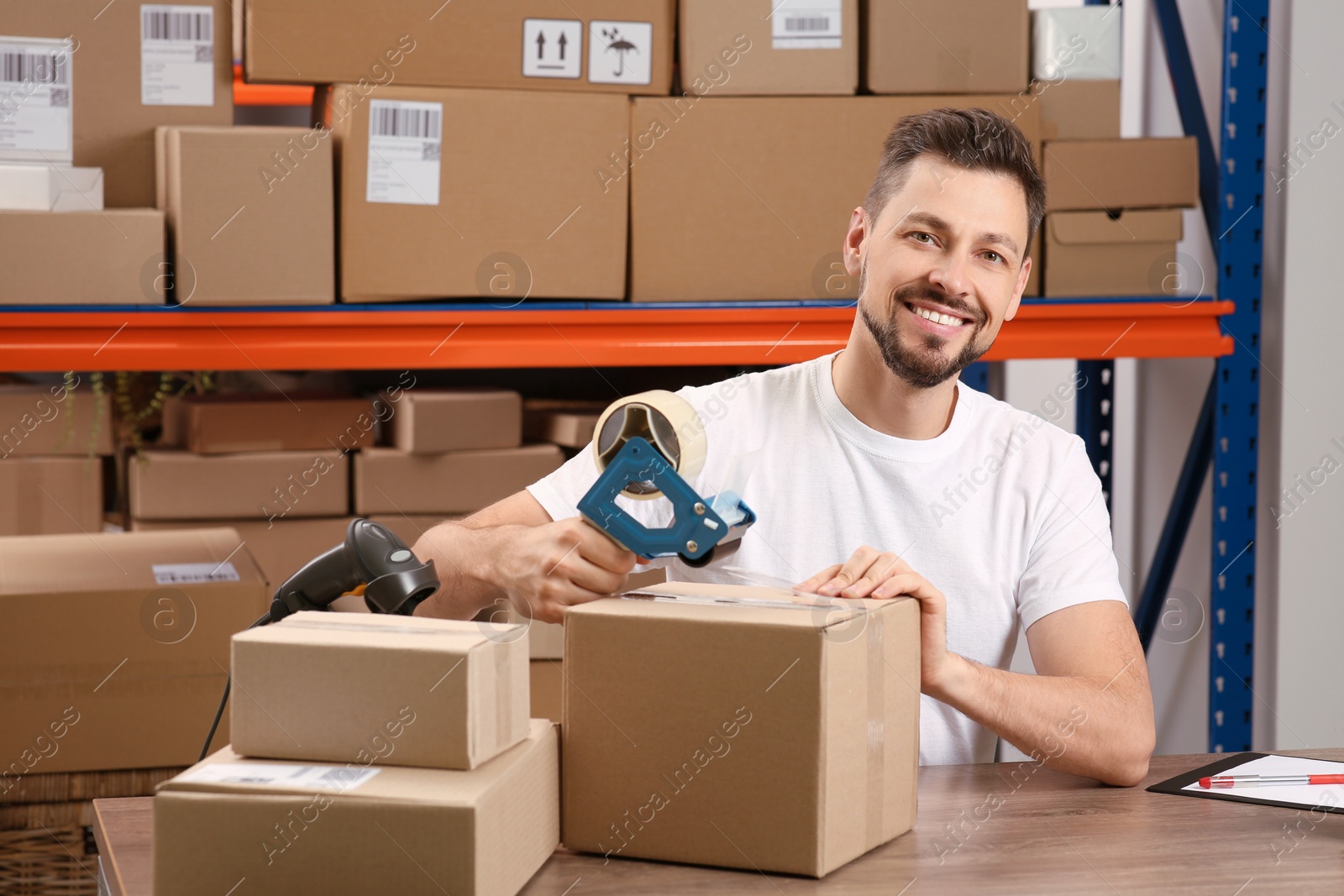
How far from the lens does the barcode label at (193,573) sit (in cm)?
190

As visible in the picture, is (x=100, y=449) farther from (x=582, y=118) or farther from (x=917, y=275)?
(x=917, y=275)

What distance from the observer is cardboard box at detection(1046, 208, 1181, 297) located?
7.32 feet

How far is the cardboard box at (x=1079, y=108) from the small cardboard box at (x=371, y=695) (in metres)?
1.70

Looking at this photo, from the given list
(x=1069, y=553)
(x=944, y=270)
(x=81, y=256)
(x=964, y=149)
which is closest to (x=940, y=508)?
(x=1069, y=553)

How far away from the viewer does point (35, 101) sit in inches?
77.8

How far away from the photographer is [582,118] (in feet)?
6.75

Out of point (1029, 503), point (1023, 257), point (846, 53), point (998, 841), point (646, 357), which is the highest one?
point (846, 53)

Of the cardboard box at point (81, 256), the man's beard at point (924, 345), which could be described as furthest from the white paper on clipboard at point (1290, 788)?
the cardboard box at point (81, 256)

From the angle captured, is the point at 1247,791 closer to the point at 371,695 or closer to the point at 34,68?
the point at 371,695

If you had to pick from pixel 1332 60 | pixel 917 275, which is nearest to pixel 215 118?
pixel 917 275

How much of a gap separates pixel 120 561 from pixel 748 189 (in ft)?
3.85

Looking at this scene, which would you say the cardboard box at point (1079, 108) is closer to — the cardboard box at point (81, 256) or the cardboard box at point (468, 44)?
the cardboard box at point (468, 44)

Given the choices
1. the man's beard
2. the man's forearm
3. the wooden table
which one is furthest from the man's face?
the wooden table

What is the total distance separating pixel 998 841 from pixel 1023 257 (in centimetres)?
82
